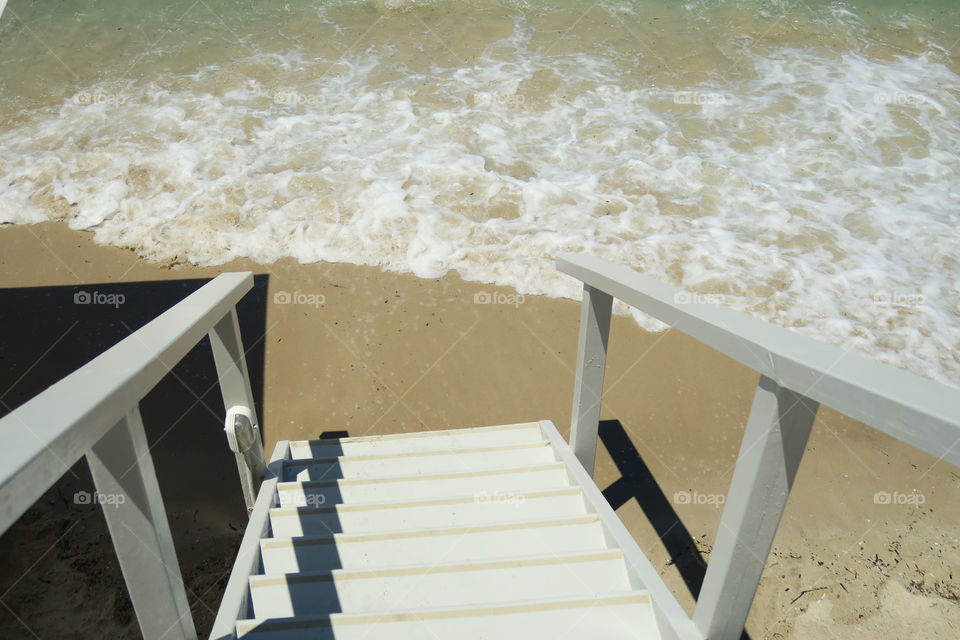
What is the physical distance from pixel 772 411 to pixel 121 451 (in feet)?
4.03

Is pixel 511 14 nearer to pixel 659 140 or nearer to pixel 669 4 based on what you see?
pixel 669 4

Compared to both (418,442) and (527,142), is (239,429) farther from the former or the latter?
(527,142)

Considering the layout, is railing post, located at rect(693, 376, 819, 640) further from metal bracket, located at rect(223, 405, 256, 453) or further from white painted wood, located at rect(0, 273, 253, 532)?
metal bracket, located at rect(223, 405, 256, 453)

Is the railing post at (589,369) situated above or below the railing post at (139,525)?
below

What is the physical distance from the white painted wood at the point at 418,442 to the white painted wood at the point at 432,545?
87cm

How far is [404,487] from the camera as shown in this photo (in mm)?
2766

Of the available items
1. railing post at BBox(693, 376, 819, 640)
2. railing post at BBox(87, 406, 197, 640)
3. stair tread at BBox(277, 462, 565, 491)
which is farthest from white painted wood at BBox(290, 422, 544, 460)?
railing post at BBox(87, 406, 197, 640)

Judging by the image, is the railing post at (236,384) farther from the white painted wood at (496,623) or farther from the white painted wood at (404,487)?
the white painted wood at (496,623)

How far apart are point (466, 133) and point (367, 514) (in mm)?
5439

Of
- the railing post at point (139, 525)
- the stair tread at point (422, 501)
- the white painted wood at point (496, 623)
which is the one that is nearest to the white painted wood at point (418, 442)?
A: the stair tread at point (422, 501)

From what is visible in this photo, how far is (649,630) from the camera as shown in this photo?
1.83 m

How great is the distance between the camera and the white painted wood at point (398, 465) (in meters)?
2.99

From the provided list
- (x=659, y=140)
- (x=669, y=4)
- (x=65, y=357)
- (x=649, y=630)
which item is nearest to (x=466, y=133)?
(x=659, y=140)

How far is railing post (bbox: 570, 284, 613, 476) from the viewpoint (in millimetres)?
2672
